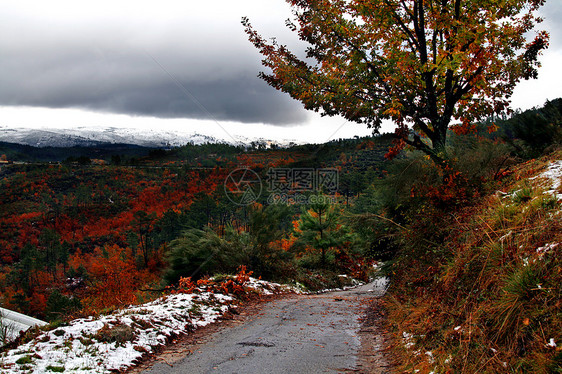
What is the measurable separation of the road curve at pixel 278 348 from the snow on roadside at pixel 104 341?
0.48 m

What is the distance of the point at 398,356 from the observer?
4090mm

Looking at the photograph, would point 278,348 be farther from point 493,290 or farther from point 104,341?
point 493,290

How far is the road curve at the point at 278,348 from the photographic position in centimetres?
391

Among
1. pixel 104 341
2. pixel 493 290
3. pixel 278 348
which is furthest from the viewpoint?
pixel 278 348

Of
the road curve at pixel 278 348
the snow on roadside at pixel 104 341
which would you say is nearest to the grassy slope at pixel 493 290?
the road curve at pixel 278 348

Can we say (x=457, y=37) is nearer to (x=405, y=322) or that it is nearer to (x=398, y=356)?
(x=405, y=322)

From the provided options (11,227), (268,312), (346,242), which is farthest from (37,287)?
(268,312)

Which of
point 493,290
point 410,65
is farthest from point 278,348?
point 410,65

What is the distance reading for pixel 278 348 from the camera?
4.61 meters

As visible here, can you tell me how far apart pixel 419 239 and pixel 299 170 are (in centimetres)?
1339

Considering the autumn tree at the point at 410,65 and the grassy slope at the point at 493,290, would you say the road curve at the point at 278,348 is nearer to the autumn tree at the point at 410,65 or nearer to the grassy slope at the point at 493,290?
the grassy slope at the point at 493,290

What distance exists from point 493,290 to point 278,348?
2.73m

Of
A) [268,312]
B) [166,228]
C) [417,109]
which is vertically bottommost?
[166,228]

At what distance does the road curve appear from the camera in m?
3.91
